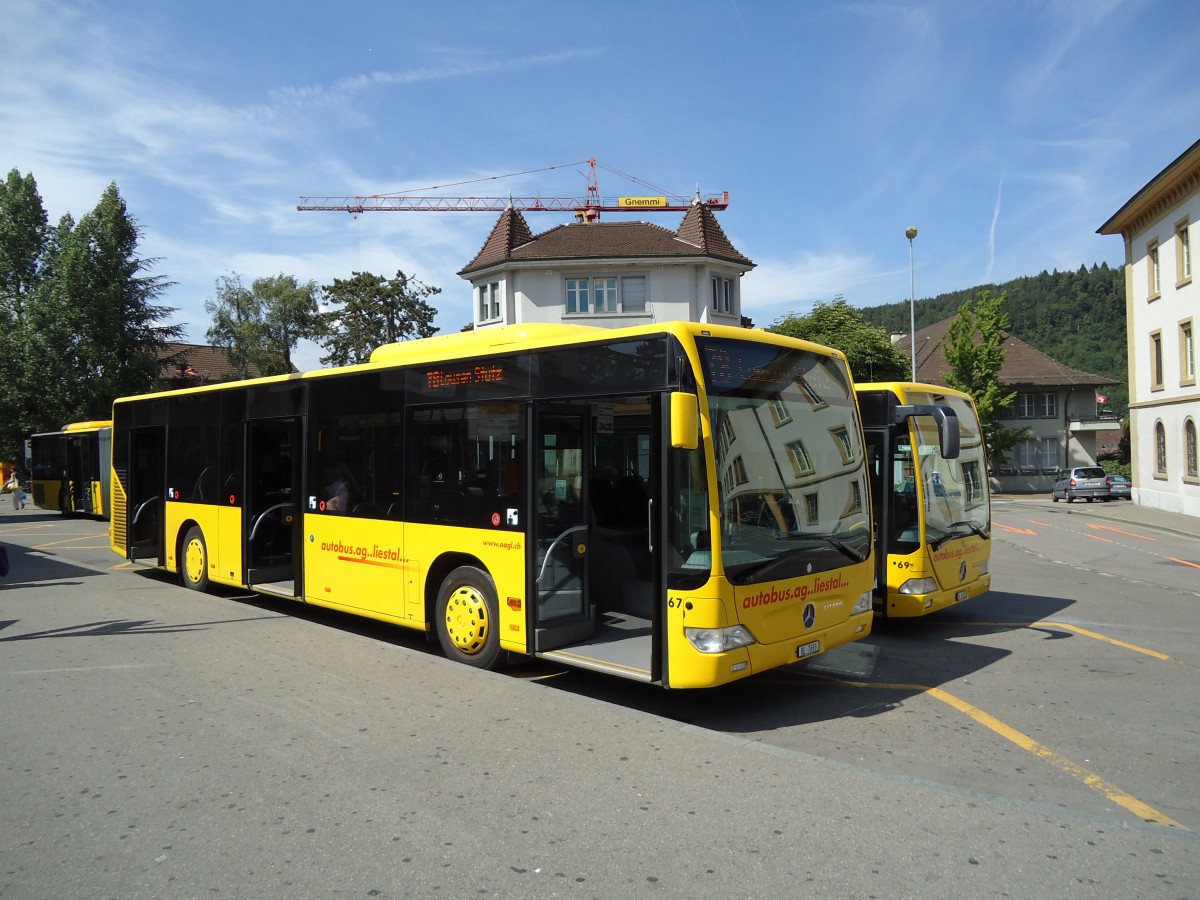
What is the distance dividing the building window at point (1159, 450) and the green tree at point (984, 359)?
33.2 ft

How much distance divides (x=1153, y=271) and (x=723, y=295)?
17805 mm

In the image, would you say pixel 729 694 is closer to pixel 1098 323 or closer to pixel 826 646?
pixel 826 646

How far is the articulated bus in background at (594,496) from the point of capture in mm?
6156

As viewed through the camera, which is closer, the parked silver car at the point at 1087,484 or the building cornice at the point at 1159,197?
the building cornice at the point at 1159,197

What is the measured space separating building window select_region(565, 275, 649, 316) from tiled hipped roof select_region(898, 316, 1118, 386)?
775 inches

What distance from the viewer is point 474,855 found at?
4066 mm

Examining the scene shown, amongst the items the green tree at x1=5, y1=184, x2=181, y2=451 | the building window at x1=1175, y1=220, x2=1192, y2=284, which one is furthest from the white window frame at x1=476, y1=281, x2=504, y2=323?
the building window at x1=1175, y1=220, x2=1192, y2=284

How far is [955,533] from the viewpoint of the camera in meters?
9.57

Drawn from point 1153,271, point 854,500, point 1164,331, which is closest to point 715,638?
point 854,500

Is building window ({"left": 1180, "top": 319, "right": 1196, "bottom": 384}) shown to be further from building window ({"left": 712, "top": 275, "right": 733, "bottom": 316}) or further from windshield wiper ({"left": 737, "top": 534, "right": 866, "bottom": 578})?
windshield wiper ({"left": 737, "top": 534, "right": 866, "bottom": 578})

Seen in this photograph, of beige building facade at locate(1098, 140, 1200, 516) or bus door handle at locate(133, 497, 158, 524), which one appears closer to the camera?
bus door handle at locate(133, 497, 158, 524)

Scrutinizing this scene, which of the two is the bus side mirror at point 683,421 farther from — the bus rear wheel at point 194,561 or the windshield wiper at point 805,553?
the bus rear wheel at point 194,561

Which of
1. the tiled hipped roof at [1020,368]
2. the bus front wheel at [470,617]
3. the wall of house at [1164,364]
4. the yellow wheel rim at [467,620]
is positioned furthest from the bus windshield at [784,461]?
the tiled hipped roof at [1020,368]

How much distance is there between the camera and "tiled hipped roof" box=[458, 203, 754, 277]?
127 ft
